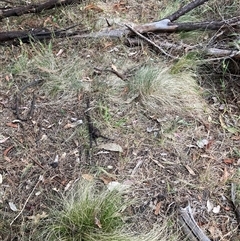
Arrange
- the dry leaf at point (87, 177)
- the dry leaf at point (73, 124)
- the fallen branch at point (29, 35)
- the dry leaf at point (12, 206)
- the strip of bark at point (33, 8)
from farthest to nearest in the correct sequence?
A: the strip of bark at point (33, 8)
the fallen branch at point (29, 35)
the dry leaf at point (73, 124)
the dry leaf at point (87, 177)
the dry leaf at point (12, 206)

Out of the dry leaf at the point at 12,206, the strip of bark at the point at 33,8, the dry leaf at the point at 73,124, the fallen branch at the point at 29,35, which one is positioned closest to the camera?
the dry leaf at the point at 12,206

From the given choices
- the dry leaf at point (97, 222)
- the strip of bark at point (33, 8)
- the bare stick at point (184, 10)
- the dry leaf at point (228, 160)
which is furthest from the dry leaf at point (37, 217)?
A: the bare stick at point (184, 10)

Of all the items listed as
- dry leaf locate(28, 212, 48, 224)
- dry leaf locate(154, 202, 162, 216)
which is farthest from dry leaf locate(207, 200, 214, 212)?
dry leaf locate(28, 212, 48, 224)

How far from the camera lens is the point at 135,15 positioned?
371 cm

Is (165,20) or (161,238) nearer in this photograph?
(161,238)

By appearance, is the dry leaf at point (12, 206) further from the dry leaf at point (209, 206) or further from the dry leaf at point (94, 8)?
the dry leaf at point (94, 8)

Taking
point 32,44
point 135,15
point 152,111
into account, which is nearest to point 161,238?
point 152,111

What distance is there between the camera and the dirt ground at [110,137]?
2309 millimetres

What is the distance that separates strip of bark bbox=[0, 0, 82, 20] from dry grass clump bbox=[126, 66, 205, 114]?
3.62 feet

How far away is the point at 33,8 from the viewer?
3486 millimetres

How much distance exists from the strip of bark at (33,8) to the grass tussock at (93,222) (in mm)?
1853

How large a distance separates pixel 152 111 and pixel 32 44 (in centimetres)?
108

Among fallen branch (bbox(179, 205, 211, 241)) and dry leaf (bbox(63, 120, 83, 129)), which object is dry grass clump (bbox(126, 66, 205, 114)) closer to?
dry leaf (bbox(63, 120, 83, 129))

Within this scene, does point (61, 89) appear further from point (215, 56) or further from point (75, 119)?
point (215, 56)
